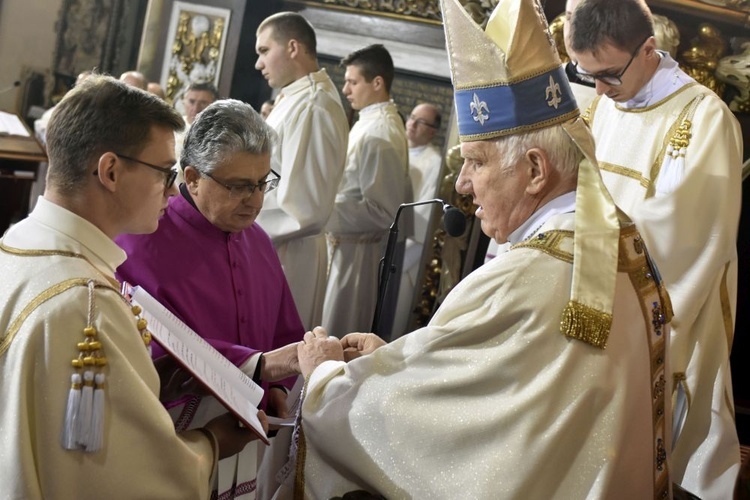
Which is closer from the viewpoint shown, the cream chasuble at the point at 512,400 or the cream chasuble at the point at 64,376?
the cream chasuble at the point at 64,376

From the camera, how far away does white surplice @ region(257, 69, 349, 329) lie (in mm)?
4984

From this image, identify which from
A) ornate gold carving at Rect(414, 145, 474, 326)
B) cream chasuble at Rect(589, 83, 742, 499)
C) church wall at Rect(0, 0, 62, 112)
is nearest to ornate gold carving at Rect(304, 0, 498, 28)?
ornate gold carving at Rect(414, 145, 474, 326)

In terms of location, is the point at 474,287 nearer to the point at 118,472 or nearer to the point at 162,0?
the point at 118,472

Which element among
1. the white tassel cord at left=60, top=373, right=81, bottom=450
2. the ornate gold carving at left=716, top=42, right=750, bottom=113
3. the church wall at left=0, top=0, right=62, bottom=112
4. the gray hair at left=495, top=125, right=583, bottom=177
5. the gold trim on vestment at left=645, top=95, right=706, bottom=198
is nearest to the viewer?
the white tassel cord at left=60, top=373, right=81, bottom=450

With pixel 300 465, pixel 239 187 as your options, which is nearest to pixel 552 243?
pixel 300 465

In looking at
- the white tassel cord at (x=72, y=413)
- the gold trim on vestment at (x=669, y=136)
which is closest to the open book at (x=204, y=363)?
the white tassel cord at (x=72, y=413)

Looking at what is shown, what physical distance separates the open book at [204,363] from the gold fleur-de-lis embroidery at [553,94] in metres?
1.01

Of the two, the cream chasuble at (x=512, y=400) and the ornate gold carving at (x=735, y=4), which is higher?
the ornate gold carving at (x=735, y=4)

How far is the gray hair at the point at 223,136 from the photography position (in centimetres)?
275

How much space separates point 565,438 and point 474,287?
39 cm

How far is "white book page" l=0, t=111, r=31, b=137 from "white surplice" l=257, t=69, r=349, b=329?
2797 millimetres

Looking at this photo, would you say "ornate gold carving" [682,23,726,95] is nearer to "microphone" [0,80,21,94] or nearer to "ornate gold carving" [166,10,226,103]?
"ornate gold carving" [166,10,226,103]

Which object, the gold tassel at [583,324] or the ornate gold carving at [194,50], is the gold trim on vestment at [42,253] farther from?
the ornate gold carving at [194,50]

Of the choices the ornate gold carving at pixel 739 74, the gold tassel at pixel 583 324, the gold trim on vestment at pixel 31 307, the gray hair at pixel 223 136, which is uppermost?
the ornate gold carving at pixel 739 74
